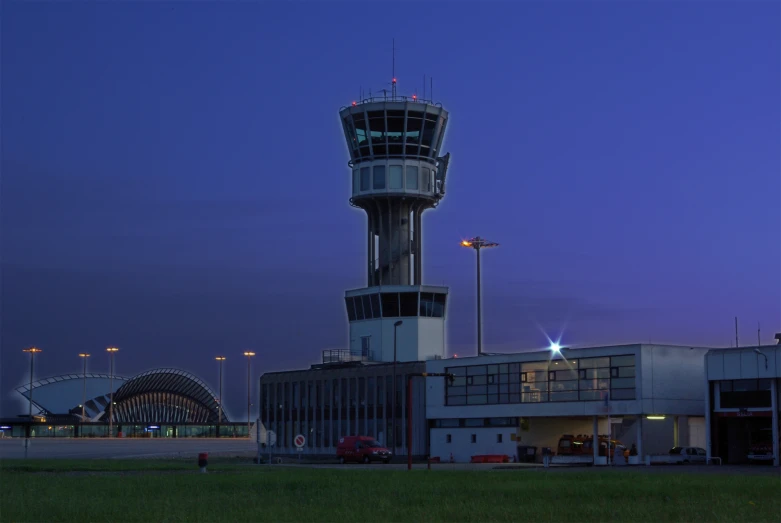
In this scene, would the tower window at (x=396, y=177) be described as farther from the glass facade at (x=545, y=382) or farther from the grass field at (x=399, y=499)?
the grass field at (x=399, y=499)

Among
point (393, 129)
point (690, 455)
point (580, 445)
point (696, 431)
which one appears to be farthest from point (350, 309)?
point (690, 455)

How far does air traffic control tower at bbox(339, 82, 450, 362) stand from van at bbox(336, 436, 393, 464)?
55.4 ft

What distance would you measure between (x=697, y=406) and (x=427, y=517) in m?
43.6

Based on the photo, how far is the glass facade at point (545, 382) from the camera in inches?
2466

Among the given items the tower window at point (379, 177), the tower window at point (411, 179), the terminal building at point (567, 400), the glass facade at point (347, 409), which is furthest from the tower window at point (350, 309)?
the terminal building at point (567, 400)

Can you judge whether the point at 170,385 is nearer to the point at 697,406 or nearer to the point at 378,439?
the point at 378,439

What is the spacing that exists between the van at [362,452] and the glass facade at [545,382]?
8.00 metres

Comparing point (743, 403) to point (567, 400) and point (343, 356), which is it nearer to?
point (567, 400)

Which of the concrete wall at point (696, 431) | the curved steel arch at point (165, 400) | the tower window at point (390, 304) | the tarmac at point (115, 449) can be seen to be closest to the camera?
the concrete wall at point (696, 431)

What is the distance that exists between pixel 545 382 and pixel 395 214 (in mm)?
24900

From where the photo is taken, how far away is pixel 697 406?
208ft

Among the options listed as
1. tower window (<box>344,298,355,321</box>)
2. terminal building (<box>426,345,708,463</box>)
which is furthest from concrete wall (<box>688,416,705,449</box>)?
tower window (<box>344,298,355,321</box>)

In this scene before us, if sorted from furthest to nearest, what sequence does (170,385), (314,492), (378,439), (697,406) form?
(170,385)
(378,439)
(697,406)
(314,492)

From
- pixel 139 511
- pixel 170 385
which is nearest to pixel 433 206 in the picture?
pixel 139 511
